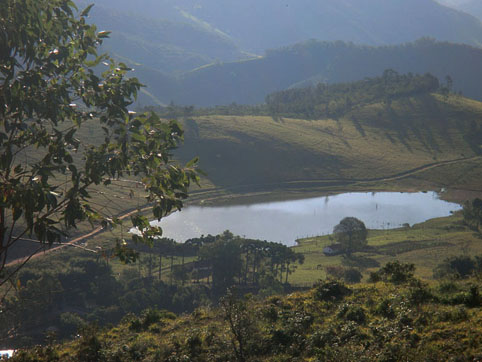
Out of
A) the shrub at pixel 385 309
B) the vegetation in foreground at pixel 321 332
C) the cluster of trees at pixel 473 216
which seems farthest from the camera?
the cluster of trees at pixel 473 216

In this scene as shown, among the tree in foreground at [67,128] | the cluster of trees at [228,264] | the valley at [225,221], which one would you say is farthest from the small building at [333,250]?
the tree in foreground at [67,128]

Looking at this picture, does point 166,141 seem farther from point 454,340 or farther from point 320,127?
point 320,127

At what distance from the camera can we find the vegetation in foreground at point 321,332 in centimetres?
1091

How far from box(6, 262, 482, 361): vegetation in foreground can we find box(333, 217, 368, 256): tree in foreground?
201ft

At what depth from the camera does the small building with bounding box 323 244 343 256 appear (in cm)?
7726

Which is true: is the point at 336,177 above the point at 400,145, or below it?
below

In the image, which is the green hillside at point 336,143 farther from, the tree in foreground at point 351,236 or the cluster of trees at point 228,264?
the cluster of trees at point 228,264

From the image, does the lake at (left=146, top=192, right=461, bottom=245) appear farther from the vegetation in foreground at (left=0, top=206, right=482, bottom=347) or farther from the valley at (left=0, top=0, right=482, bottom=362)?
the vegetation in foreground at (left=0, top=206, right=482, bottom=347)

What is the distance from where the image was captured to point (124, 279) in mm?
59562

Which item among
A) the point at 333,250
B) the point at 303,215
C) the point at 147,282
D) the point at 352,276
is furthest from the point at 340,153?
the point at 147,282

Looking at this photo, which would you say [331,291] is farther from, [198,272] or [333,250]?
[333,250]

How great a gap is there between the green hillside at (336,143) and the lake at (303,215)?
1306 cm

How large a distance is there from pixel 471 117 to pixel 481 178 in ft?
154

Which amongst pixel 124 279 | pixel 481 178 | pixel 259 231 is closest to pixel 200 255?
pixel 124 279
